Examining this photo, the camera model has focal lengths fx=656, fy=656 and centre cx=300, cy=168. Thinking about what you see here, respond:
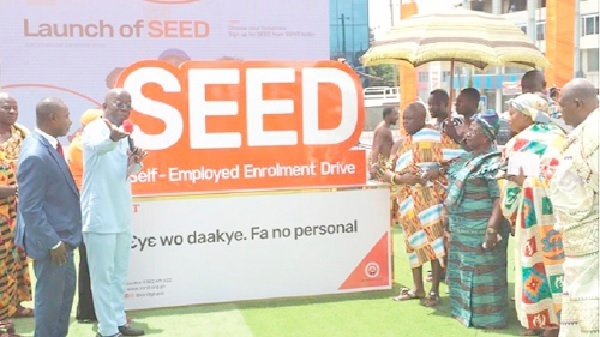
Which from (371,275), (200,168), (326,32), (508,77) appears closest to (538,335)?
(371,275)

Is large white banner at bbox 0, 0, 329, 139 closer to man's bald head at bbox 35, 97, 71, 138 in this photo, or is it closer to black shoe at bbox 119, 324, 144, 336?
black shoe at bbox 119, 324, 144, 336

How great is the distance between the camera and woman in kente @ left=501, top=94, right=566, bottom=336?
4.08 meters

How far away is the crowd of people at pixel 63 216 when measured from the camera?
3738 mm

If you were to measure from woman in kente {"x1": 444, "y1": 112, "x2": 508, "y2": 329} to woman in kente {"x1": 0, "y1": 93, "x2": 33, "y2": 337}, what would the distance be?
10.4 feet

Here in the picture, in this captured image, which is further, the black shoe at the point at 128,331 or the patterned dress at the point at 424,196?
the patterned dress at the point at 424,196

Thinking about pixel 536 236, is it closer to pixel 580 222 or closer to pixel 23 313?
pixel 580 222

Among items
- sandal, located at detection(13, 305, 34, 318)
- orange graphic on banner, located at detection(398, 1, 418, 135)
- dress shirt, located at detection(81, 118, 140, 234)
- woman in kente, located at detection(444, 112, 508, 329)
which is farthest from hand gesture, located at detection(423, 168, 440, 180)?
orange graphic on banner, located at detection(398, 1, 418, 135)

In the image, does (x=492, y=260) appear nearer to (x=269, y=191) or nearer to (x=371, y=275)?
(x=371, y=275)

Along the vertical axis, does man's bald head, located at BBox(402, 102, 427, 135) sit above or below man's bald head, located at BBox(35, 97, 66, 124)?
below

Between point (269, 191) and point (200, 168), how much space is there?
0.60 m

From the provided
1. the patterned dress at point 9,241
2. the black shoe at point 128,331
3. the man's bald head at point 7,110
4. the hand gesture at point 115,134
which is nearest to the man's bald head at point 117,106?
the hand gesture at point 115,134

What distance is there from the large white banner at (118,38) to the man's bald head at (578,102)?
33.0 feet

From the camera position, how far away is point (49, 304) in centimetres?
379

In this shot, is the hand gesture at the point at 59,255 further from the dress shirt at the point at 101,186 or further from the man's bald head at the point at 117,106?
the man's bald head at the point at 117,106
